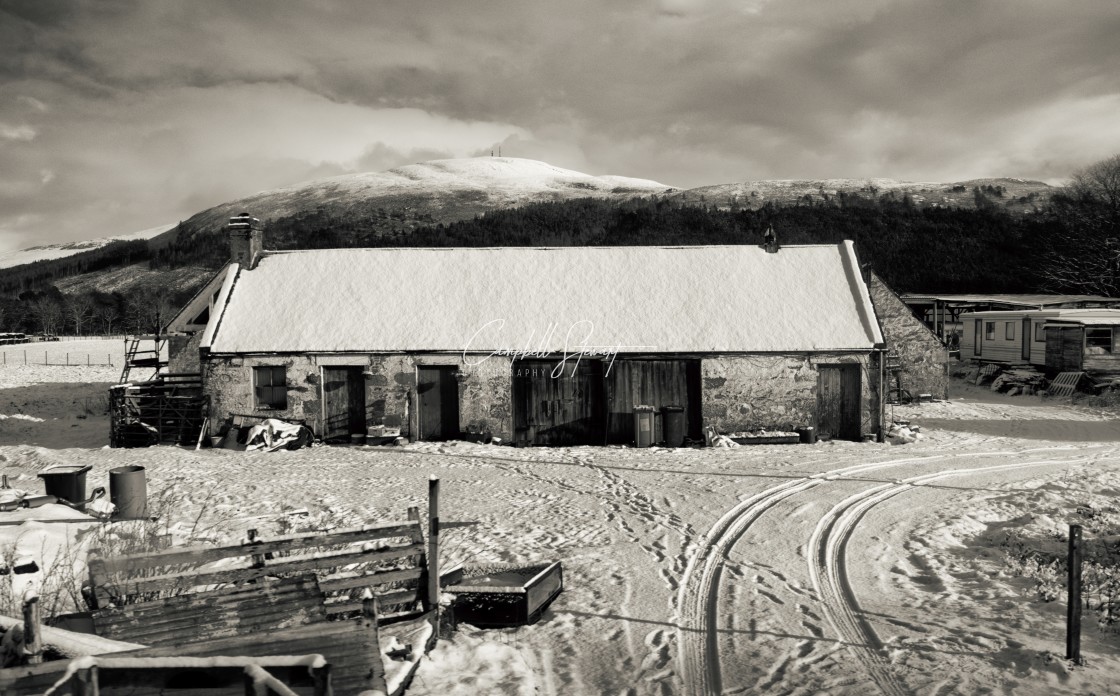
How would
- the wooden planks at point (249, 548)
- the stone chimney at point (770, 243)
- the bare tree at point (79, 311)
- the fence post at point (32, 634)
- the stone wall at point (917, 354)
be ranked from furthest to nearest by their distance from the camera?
the bare tree at point (79, 311) < the stone wall at point (917, 354) < the stone chimney at point (770, 243) < the wooden planks at point (249, 548) < the fence post at point (32, 634)

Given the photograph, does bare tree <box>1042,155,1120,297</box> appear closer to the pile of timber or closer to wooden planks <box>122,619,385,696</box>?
the pile of timber

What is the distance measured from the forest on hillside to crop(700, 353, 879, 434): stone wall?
2170 centimetres

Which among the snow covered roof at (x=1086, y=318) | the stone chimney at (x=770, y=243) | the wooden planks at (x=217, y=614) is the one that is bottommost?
the wooden planks at (x=217, y=614)

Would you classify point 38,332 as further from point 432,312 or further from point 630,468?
point 630,468

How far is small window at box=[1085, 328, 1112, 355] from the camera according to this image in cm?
2709

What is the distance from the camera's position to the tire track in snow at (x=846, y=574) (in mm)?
6375

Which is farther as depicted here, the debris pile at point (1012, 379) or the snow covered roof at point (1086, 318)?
the debris pile at point (1012, 379)

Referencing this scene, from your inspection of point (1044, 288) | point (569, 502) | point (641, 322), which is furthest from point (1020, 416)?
point (1044, 288)

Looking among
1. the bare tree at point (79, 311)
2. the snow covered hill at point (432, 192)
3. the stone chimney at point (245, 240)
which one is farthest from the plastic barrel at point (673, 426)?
the snow covered hill at point (432, 192)

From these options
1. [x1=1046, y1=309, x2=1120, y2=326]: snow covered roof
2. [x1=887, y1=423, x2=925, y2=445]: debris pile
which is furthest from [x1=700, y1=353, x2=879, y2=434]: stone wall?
[x1=1046, y1=309, x2=1120, y2=326]: snow covered roof

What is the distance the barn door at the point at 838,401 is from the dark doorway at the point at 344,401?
501 inches

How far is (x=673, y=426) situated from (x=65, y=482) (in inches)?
530

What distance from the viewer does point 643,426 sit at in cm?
1877

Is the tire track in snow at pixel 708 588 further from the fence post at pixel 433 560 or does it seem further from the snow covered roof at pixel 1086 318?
the snow covered roof at pixel 1086 318
